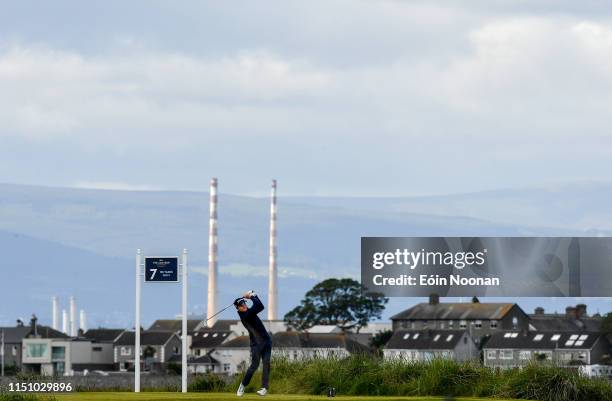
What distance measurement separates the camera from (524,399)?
40.0 metres

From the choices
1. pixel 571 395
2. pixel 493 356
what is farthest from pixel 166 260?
pixel 493 356

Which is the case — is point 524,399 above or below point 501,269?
below

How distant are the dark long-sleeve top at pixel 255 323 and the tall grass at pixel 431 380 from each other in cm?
717

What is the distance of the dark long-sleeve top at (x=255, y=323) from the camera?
1401 inches

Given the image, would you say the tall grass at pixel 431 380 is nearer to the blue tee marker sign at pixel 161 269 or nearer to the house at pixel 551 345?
the blue tee marker sign at pixel 161 269

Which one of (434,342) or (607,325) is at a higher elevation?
(607,325)

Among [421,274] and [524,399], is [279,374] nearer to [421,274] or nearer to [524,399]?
[421,274]

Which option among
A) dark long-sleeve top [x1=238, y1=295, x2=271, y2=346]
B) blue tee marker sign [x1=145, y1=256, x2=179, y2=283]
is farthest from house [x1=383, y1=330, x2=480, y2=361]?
dark long-sleeve top [x1=238, y1=295, x2=271, y2=346]

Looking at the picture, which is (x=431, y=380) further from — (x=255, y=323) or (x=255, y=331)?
(x=255, y=323)

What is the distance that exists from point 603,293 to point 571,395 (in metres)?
7.02

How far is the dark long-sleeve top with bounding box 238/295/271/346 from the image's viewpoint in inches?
1401

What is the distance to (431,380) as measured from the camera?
138 ft

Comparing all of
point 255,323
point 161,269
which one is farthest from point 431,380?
point 161,269

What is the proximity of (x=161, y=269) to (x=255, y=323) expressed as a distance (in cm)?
923
